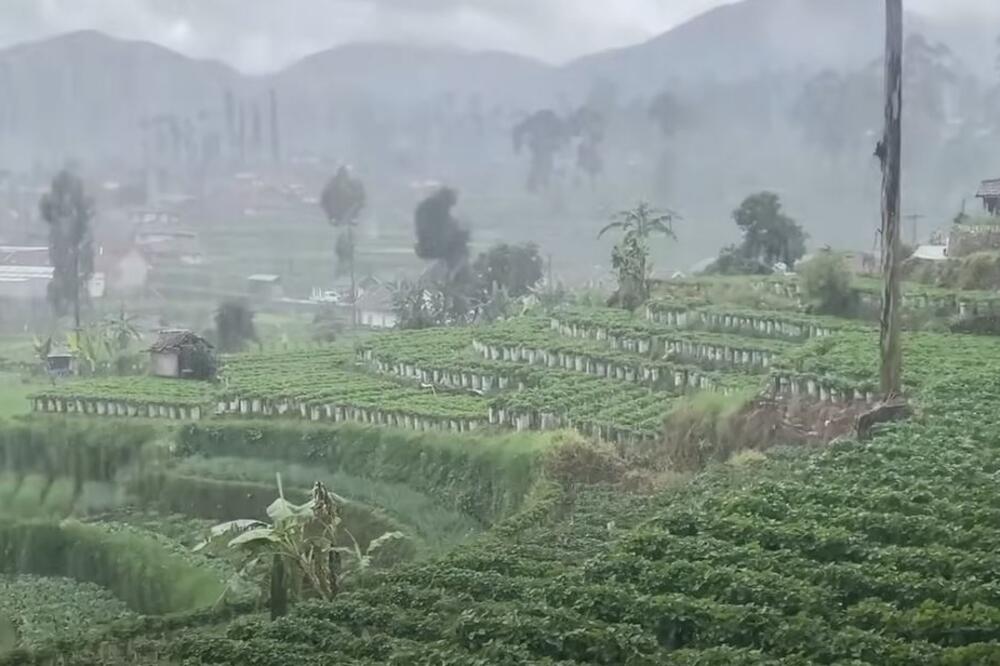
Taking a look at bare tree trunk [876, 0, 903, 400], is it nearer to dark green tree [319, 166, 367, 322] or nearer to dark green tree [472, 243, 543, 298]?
dark green tree [472, 243, 543, 298]

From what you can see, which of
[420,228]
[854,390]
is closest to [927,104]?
[854,390]

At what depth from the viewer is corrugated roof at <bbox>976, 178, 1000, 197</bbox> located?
705 cm

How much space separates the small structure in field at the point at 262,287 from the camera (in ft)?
23.1

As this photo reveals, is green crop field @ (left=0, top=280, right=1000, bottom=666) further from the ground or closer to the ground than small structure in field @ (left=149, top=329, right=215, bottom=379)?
closer to the ground

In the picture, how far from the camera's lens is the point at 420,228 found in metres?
6.89

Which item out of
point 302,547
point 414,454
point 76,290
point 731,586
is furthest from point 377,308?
point 731,586

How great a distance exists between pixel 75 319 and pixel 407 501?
2342mm

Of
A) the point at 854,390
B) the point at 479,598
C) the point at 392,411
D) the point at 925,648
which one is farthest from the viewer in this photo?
the point at 392,411

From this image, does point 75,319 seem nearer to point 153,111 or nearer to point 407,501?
point 153,111

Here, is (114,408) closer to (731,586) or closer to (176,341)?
(176,341)

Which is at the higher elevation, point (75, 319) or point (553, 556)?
point (75, 319)

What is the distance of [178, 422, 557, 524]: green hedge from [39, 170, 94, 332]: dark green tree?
1168 millimetres

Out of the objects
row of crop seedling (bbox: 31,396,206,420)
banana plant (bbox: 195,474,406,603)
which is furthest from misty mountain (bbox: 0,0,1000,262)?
banana plant (bbox: 195,474,406,603)

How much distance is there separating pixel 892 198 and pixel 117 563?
409 centimetres
